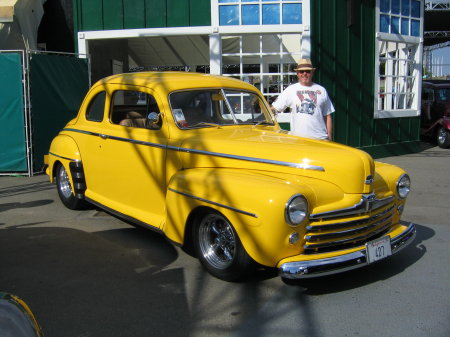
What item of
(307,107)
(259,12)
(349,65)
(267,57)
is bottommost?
(307,107)

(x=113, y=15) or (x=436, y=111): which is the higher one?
(x=113, y=15)

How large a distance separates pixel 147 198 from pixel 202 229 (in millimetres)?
908

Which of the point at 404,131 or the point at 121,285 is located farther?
the point at 404,131

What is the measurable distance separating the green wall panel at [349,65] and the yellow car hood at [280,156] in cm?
555

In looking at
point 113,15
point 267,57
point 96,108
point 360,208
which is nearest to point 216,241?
point 360,208

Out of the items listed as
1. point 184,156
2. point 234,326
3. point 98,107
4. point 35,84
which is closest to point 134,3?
point 35,84

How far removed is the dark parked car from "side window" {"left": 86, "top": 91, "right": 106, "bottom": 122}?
34.6 feet

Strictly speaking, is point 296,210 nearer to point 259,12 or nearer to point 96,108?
point 96,108

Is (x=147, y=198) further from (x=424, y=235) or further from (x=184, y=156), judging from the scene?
(x=424, y=235)

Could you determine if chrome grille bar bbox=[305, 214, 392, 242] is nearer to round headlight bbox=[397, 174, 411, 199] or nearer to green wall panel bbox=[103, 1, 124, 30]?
round headlight bbox=[397, 174, 411, 199]

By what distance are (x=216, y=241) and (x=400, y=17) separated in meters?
8.69

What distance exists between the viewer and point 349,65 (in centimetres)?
990

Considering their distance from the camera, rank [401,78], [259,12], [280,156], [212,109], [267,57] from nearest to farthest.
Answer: [280,156] < [212,109] < [259,12] < [267,57] < [401,78]

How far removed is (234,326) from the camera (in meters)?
3.24
